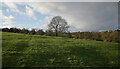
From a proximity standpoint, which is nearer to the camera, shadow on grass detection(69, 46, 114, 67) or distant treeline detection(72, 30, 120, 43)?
shadow on grass detection(69, 46, 114, 67)

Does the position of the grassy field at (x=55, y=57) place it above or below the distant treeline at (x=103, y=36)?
below

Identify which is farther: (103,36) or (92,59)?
(103,36)

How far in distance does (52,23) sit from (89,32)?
71.2 feet

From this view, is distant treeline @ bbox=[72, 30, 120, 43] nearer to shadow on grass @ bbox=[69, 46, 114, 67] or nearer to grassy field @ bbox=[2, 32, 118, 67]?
A: grassy field @ bbox=[2, 32, 118, 67]

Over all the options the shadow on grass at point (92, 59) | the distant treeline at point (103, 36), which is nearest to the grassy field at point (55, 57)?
the shadow on grass at point (92, 59)

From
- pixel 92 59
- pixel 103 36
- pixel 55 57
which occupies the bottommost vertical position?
pixel 92 59

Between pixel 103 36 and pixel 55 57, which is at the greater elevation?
pixel 103 36

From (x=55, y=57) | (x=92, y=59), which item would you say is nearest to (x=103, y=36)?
(x=92, y=59)

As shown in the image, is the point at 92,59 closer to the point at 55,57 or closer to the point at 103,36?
the point at 55,57

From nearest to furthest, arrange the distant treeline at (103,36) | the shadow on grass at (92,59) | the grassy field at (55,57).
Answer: the grassy field at (55,57), the shadow on grass at (92,59), the distant treeline at (103,36)

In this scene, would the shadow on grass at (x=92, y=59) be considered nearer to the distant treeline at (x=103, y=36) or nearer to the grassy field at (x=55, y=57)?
the grassy field at (x=55, y=57)

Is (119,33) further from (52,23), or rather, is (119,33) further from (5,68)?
(52,23)

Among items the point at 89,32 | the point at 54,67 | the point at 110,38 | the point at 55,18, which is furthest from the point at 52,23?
the point at 54,67

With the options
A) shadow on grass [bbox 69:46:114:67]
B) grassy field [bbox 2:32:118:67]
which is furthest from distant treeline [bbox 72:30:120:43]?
shadow on grass [bbox 69:46:114:67]
